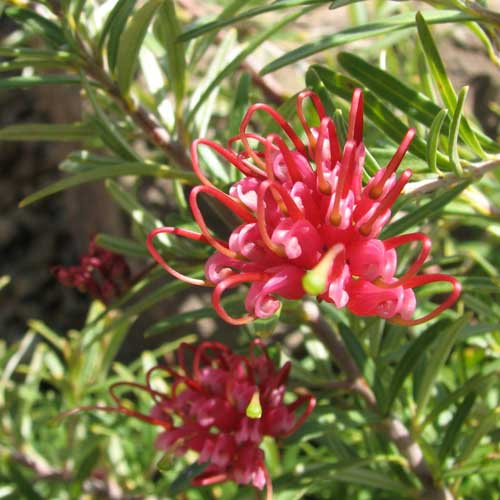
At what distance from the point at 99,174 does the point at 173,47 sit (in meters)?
0.20

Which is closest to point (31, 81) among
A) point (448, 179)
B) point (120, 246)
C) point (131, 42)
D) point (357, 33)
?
point (131, 42)

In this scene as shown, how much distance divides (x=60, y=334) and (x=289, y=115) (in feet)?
6.01

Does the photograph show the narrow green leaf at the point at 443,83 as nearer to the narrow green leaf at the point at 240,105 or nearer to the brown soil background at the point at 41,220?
the narrow green leaf at the point at 240,105

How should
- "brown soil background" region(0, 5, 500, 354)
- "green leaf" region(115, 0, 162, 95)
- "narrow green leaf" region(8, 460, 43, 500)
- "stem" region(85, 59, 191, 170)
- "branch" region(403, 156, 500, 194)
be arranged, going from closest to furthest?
"branch" region(403, 156, 500, 194) → "green leaf" region(115, 0, 162, 95) → "stem" region(85, 59, 191, 170) → "narrow green leaf" region(8, 460, 43, 500) → "brown soil background" region(0, 5, 500, 354)

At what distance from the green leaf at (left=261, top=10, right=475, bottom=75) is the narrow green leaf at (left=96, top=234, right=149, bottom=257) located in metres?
0.31

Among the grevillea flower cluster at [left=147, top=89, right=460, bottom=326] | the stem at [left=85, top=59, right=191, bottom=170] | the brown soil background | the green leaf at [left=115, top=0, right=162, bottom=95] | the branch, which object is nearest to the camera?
the grevillea flower cluster at [left=147, top=89, right=460, bottom=326]

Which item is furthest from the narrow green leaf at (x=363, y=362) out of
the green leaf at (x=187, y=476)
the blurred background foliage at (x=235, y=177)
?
the green leaf at (x=187, y=476)

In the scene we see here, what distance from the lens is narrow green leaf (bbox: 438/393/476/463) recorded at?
85cm

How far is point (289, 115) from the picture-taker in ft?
2.55

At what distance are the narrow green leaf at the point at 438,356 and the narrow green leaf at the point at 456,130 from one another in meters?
0.17

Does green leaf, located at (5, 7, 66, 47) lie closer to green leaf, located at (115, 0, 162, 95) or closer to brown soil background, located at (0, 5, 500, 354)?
green leaf, located at (115, 0, 162, 95)

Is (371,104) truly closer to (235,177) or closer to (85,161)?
(235,177)

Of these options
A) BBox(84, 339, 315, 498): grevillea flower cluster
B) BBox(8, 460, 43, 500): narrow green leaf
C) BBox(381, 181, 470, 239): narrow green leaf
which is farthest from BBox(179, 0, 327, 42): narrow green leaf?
BBox(8, 460, 43, 500): narrow green leaf

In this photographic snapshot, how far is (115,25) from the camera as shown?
0.76 m
